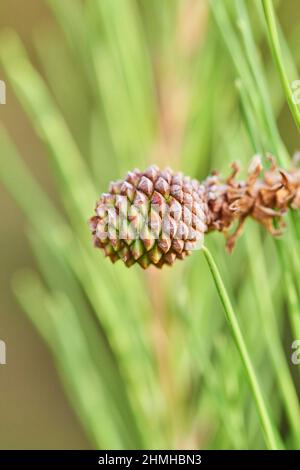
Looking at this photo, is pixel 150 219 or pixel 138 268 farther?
pixel 138 268

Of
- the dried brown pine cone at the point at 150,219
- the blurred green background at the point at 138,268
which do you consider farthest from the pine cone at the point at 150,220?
the blurred green background at the point at 138,268

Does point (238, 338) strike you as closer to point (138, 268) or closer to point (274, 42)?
point (274, 42)

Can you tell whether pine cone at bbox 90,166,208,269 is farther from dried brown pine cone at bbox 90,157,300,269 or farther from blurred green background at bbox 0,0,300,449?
blurred green background at bbox 0,0,300,449

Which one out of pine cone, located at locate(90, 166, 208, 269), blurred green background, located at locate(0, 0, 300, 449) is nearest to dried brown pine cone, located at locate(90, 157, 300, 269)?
pine cone, located at locate(90, 166, 208, 269)

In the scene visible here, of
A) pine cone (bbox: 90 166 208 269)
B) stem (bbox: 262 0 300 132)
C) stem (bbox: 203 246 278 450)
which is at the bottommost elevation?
stem (bbox: 203 246 278 450)

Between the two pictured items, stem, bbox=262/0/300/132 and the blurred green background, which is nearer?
stem, bbox=262/0/300/132

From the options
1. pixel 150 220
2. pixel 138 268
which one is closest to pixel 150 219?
pixel 150 220

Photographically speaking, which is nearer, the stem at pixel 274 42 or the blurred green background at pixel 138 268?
the stem at pixel 274 42

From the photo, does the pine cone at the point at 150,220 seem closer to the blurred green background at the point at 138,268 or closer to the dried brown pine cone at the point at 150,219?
the dried brown pine cone at the point at 150,219

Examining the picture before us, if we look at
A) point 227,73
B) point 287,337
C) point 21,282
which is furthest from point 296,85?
point 21,282
